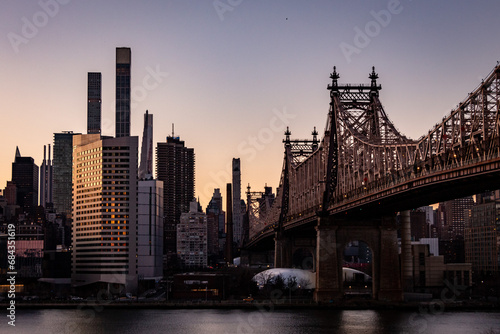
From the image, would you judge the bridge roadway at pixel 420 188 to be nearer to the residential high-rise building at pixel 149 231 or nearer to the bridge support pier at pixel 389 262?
the bridge support pier at pixel 389 262

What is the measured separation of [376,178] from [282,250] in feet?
208

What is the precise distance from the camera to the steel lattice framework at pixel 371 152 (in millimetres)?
54844

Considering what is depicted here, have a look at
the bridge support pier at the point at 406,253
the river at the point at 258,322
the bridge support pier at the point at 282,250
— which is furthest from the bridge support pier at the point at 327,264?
the bridge support pier at the point at 282,250

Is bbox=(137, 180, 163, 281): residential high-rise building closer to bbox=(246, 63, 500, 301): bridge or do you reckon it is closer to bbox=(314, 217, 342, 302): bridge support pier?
bbox=(246, 63, 500, 301): bridge

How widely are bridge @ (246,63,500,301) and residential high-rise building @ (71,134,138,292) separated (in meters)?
34.9

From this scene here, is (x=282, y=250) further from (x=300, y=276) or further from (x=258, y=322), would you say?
(x=258, y=322)

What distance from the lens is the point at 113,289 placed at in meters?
150

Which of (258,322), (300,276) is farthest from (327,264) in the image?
(300,276)

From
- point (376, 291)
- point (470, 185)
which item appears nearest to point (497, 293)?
point (376, 291)

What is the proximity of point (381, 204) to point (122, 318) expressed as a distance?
30.3m

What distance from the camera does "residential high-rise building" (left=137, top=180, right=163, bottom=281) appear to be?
592ft

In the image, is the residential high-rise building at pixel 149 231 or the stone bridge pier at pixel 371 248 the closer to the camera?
the stone bridge pier at pixel 371 248

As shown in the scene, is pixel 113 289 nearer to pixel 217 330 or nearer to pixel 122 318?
pixel 122 318

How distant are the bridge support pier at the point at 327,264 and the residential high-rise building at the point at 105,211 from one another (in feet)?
230
